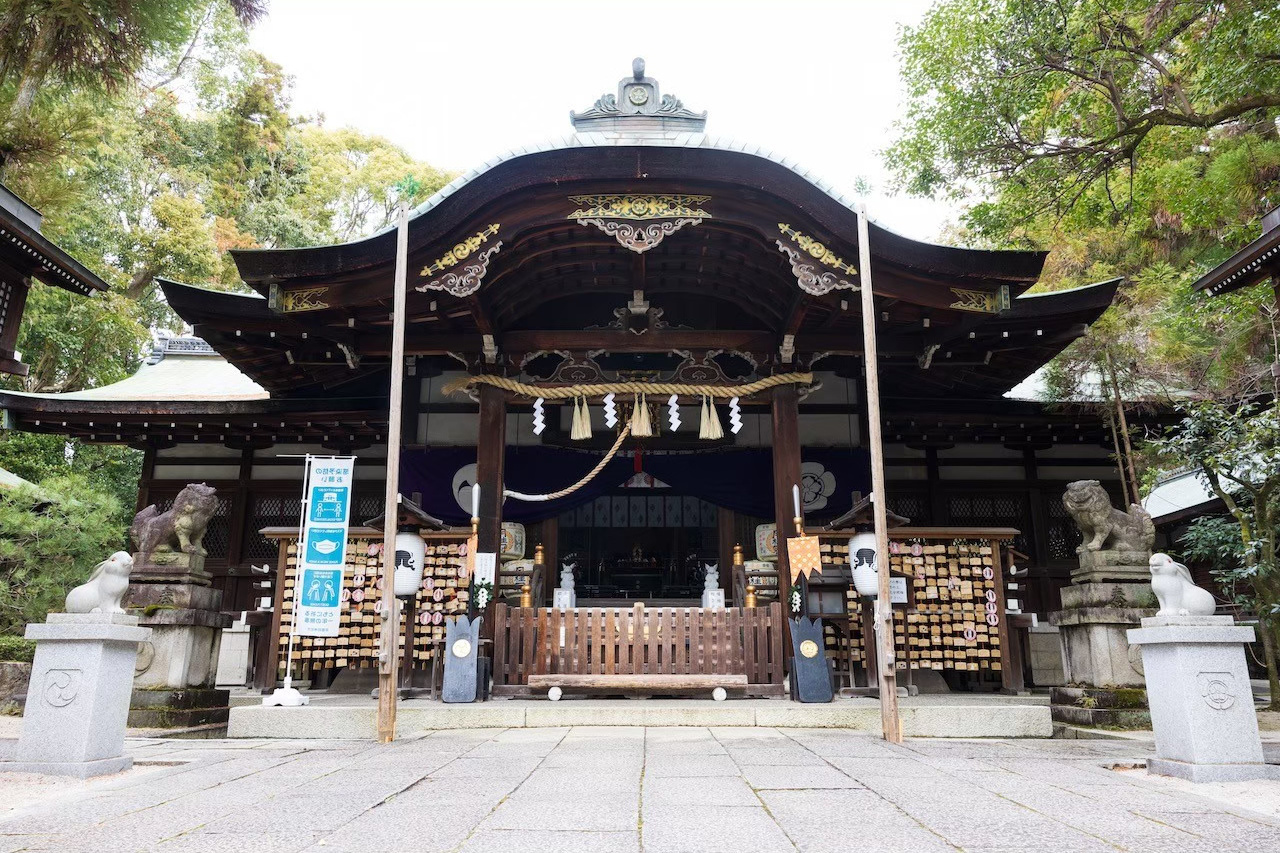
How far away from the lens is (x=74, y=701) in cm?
446

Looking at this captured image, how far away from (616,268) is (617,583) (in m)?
6.79

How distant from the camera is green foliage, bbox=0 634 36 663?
29.5 ft

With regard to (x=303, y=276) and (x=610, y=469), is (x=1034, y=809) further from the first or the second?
(x=610, y=469)

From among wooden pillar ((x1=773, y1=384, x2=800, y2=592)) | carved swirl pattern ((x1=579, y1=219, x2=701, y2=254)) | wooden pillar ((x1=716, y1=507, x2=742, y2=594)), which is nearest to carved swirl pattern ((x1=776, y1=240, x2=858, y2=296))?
carved swirl pattern ((x1=579, y1=219, x2=701, y2=254))

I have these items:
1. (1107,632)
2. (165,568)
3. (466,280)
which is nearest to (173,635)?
(165,568)

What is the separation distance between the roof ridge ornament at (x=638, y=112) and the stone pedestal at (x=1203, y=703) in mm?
6252

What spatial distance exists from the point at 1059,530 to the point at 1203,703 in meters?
7.53

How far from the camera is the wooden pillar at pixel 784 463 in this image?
8117 mm

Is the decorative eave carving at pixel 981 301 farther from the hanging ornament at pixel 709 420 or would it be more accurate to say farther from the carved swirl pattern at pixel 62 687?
the carved swirl pattern at pixel 62 687

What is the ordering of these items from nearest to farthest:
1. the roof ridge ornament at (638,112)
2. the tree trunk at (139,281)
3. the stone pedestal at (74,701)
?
the stone pedestal at (74,701), the roof ridge ornament at (638,112), the tree trunk at (139,281)

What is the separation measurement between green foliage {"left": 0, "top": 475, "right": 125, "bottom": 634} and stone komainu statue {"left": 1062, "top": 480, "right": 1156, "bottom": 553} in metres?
11.0

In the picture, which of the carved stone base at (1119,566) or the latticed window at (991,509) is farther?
the latticed window at (991,509)

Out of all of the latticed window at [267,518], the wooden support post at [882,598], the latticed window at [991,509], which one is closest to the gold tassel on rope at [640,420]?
the wooden support post at [882,598]

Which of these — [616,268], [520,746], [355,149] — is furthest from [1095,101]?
[355,149]
